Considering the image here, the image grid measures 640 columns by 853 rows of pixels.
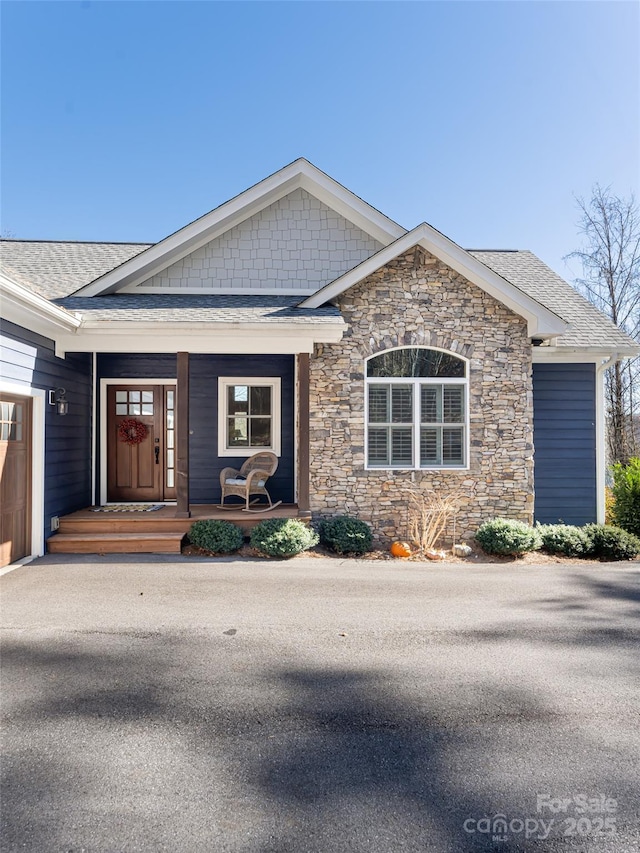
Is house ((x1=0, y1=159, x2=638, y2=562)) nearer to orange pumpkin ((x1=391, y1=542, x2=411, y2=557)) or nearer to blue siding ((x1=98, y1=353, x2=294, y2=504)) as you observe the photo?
blue siding ((x1=98, y1=353, x2=294, y2=504))

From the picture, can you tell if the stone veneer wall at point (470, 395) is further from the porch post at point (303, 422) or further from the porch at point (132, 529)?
the porch at point (132, 529)

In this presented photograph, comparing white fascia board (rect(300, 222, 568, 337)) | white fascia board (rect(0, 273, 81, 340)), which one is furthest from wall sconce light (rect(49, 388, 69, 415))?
white fascia board (rect(300, 222, 568, 337))

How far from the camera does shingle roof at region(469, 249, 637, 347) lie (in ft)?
27.5

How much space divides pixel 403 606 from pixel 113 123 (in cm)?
1432

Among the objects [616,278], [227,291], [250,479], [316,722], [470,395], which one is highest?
[616,278]

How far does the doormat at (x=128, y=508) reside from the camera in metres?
7.85

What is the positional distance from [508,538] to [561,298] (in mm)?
5081

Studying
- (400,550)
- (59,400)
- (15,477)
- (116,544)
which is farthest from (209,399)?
(400,550)

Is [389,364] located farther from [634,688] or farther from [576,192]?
[576,192]

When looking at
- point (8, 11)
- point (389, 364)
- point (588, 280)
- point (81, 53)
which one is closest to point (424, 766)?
point (389, 364)

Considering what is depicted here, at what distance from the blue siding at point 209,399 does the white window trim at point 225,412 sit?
75 millimetres

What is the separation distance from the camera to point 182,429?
711cm

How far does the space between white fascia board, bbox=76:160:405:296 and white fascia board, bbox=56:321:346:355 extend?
146 cm

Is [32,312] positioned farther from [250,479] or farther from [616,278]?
[616,278]
